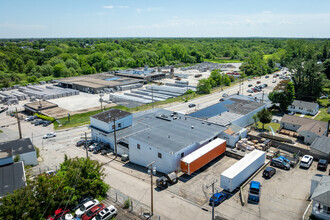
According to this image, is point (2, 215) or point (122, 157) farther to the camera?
point (122, 157)

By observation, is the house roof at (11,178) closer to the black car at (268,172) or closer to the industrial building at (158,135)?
the industrial building at (158,135)

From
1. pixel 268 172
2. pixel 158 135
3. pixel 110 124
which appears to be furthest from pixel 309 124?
pixel 110 124

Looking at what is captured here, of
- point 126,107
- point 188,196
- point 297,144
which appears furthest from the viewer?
point 126,107

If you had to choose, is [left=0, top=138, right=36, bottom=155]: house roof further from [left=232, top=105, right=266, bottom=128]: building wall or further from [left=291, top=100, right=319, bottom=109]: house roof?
[left=291, top=100, right=319, bottom=109]: house roof

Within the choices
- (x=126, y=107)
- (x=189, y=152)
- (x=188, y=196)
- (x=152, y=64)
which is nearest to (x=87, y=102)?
(x=126, y=107)

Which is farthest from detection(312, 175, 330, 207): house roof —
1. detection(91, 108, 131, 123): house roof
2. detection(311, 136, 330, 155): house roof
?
detection(91, 108, 131, 123): house roof

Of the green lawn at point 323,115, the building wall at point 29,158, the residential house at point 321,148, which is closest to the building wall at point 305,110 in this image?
the green lawn at point 323,115

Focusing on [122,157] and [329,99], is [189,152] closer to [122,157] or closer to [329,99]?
[122,157]
